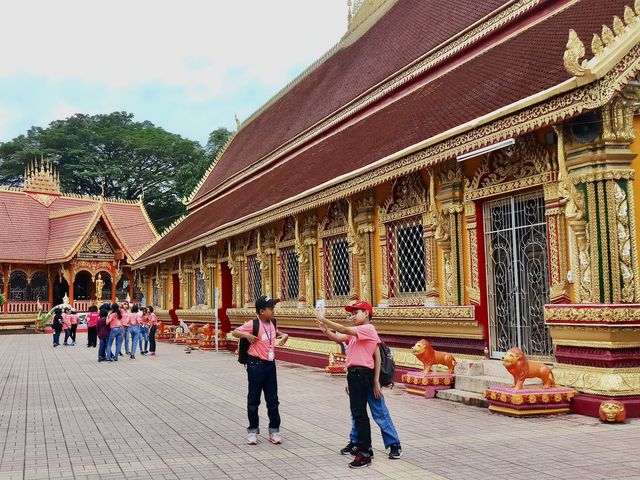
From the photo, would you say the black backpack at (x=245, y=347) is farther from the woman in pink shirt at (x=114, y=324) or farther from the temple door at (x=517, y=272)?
the woman in pink shirt at (x=114, y=324)

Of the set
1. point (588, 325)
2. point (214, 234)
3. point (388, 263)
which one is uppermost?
point (214, 234)

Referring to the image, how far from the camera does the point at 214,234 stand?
18.3m

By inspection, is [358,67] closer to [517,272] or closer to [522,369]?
[517,272]

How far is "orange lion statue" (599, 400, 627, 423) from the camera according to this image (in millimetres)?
6848

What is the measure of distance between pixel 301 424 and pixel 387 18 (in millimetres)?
13541

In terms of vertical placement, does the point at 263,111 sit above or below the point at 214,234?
above

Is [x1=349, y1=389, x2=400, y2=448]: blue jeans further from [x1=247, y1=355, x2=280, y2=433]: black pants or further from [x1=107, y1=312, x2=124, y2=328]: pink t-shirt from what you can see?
[x1=107, y1=312, x2=124, y2=328]: pink t-shirt

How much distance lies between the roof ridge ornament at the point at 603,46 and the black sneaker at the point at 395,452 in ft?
12.9

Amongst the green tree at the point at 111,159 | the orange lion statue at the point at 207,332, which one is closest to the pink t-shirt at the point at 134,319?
the orange lion statue at the point at 207,332

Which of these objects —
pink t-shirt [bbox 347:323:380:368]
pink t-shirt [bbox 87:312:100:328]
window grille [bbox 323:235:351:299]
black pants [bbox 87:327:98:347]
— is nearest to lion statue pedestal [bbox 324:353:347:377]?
window grille [bbox 323:235:351:299]

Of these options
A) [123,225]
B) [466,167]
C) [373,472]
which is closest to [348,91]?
[466,167]

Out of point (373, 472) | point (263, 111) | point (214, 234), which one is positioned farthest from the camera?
point (263, 111)

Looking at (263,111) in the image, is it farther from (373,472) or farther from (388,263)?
(373,472)

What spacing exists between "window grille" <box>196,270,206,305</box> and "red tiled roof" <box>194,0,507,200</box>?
364 cm
